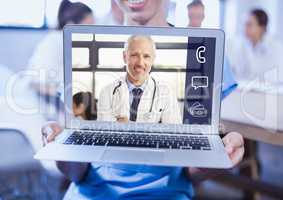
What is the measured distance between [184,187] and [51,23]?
1.81 ft

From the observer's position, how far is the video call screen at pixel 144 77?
0.87 metres

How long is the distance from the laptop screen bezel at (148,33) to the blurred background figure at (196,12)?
0.03 m

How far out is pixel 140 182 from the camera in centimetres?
92

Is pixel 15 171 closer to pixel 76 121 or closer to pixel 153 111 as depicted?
pixel 76 121

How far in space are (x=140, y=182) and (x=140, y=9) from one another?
45cm

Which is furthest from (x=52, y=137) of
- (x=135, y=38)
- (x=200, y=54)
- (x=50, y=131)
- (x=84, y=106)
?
(x=200, y=54)

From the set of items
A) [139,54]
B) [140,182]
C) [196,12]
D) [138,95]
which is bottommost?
[140,182]

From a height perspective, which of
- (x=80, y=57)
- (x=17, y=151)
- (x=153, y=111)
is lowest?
(x=17, y=151)

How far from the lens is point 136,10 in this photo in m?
0.91

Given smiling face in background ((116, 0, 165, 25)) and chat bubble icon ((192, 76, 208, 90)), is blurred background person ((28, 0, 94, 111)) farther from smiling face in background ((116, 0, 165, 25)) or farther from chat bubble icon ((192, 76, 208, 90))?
chat bubble icon ((192, 76, 208, 90))

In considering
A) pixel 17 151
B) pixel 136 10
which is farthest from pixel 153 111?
pixel 17 151

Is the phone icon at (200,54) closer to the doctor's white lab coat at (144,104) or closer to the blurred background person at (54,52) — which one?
the doctor's white lab coat at (144,104)

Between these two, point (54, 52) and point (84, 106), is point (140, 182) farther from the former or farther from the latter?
point (54, 52)

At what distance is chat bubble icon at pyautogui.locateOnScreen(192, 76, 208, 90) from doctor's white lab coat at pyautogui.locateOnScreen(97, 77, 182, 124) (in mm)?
59
